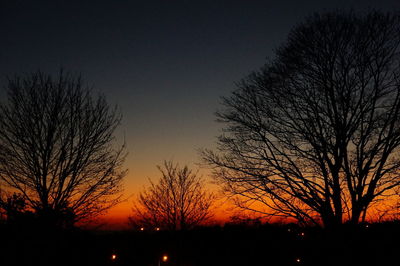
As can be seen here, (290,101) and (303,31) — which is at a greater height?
(303,31)

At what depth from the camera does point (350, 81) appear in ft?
23.6

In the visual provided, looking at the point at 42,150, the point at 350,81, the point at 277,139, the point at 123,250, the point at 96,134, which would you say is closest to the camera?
the point at 350,81

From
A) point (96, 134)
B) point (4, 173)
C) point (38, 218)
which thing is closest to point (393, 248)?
point (96, 134)

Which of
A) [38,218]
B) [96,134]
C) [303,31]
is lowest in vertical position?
[38,218]

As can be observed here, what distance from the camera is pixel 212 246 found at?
11398 millimetres

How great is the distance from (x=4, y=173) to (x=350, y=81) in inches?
354

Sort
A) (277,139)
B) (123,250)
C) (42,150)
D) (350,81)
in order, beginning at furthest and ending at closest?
(123,250)
(42,150)
(277,139)
(350,81)

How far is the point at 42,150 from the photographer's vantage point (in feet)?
27.2

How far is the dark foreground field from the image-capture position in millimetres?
8102

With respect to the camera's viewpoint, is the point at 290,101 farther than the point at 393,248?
No

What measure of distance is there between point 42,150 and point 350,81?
794 cm

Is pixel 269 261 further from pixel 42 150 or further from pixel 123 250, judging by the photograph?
pixel 42 150

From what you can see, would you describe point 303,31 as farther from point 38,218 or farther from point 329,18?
point 38,218

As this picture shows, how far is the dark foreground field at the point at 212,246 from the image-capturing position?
8.10 meters
